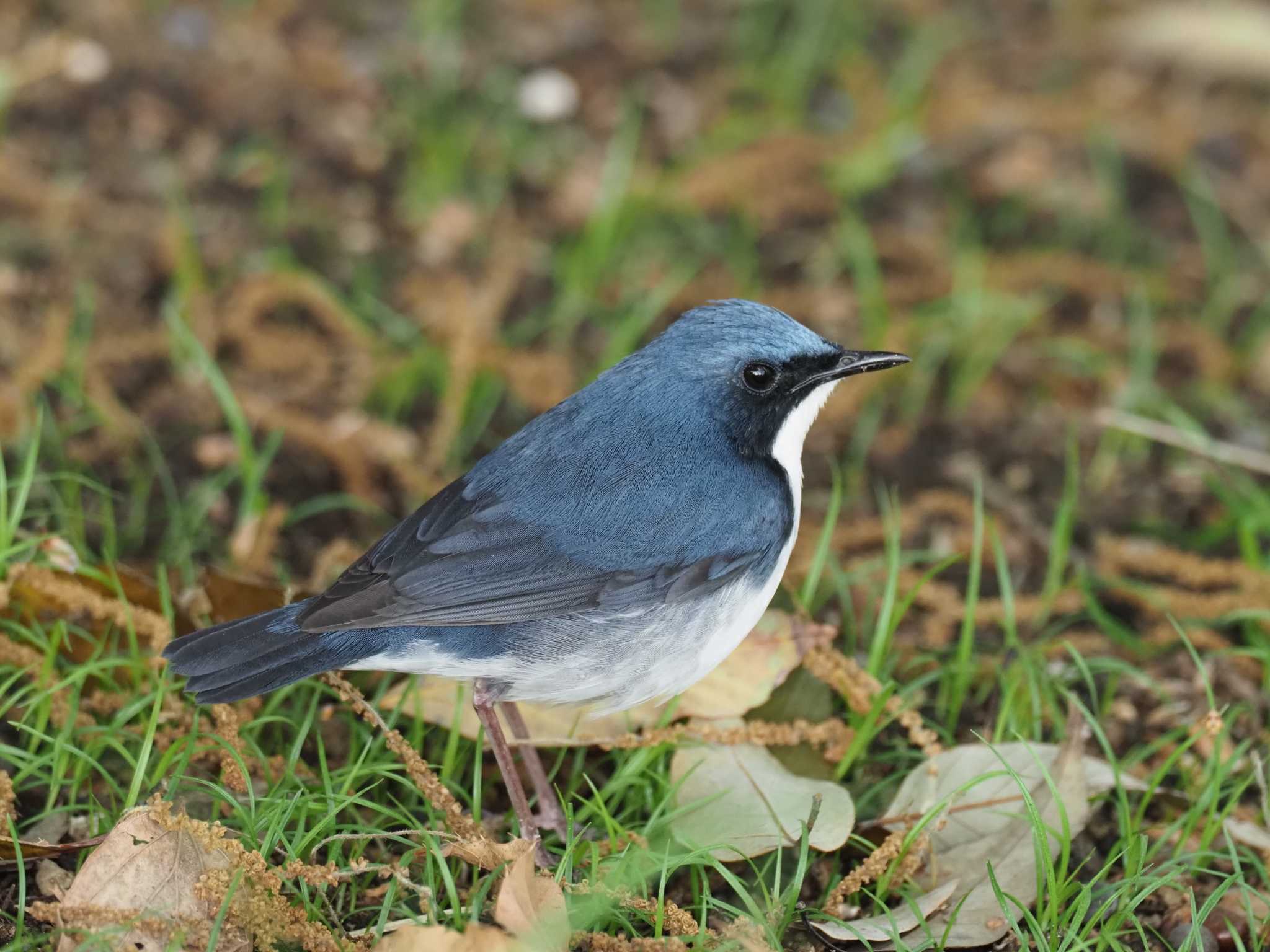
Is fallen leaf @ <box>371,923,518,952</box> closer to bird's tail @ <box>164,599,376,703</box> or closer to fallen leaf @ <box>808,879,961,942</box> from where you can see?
bird's tail @ <box>164,599,376,703</box>

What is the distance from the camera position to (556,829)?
13.5 feet

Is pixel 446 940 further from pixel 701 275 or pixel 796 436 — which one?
pixel 701 275

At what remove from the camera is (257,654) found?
375cm

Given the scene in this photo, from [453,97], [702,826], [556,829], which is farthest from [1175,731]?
[453,97]

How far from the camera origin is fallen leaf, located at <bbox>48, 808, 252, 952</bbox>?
3.44m

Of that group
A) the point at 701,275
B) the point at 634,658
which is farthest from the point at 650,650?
the point at 701,275

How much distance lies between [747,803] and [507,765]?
67 centimetres

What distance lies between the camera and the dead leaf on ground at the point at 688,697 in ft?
13.9

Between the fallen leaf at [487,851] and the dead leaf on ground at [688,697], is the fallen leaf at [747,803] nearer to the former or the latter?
the dead leaf on ground at [688,697]

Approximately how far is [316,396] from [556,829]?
8.11ft

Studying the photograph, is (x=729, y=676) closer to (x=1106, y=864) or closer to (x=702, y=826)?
(x=702, y=826)

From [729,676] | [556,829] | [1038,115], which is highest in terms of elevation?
[1038,115]

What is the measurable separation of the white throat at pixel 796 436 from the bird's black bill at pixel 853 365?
2.2 inches

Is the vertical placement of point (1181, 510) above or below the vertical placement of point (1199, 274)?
below
